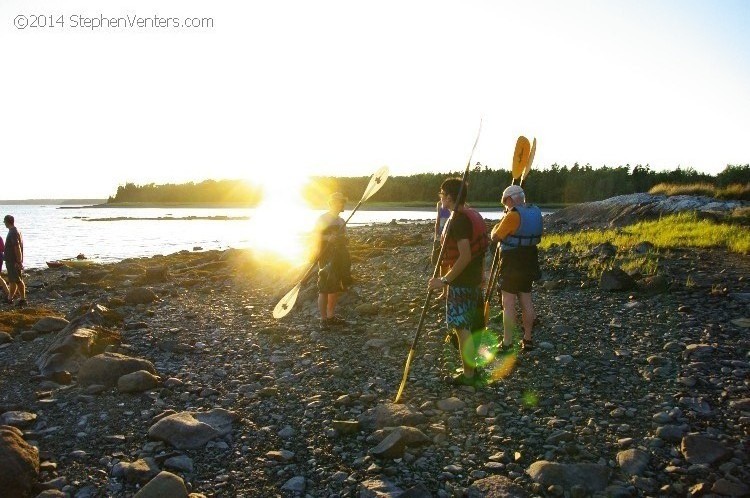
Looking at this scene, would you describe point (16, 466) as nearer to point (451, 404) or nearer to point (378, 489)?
point (378, 489)

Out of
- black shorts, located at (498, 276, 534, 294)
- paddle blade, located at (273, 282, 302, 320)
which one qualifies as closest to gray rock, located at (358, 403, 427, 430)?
black shorts, located at (498, 276, 534, 294)

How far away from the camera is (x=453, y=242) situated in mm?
6727

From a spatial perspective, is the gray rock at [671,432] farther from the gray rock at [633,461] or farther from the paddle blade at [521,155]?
the paddle blade at [521,155]

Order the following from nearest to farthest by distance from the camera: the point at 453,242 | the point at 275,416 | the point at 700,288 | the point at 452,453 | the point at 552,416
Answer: the point at 452,453 → the point at 552,416 → the point at 275,416 → the point at 453,242 → the point at 700,288

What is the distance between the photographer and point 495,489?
4.53m

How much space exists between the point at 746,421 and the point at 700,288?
5.74m

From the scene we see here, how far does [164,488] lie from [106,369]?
3.55m

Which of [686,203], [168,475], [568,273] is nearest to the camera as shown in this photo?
[168,475]

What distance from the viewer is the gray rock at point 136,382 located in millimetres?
7021

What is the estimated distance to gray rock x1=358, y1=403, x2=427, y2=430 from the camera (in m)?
5.86

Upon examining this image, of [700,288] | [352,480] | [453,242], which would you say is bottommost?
[352,480]

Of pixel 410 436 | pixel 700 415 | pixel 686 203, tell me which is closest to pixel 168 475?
pixel 410 436

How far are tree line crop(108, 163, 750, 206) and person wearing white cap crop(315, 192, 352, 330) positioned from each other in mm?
65260

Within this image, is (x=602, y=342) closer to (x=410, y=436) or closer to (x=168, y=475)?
(x=410, y=436)
